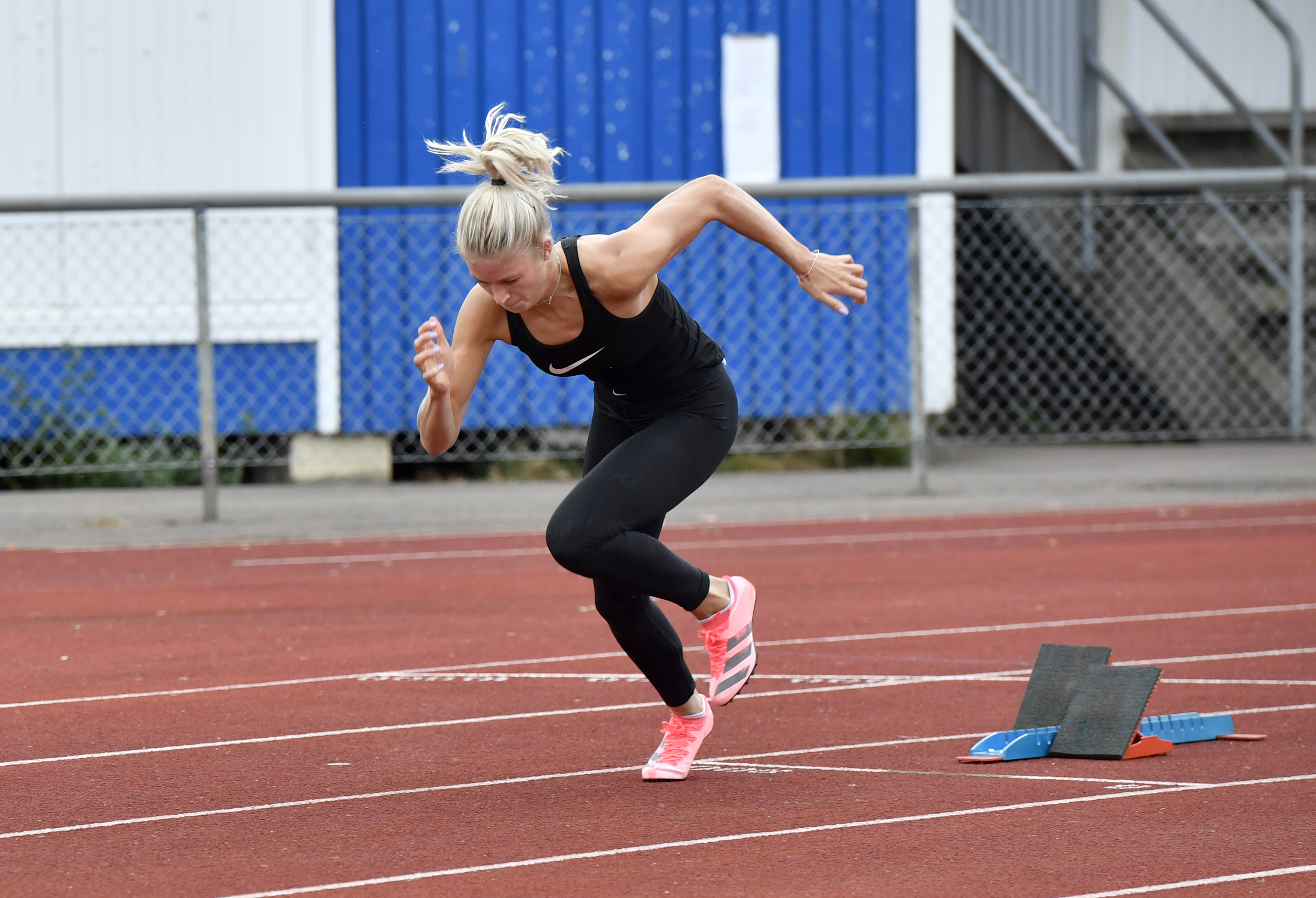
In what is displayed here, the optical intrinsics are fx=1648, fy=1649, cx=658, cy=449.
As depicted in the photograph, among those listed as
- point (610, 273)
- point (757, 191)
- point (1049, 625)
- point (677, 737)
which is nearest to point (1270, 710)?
point (1049, 625)

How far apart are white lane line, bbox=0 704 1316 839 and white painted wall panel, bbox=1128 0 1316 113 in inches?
434

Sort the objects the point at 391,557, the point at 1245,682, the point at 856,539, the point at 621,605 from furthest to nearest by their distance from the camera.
Answer: the point at 856,539, the point at 391,557, the point at 1245,682, the point at 621,605

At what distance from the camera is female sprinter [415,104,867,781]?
4000 millimetres

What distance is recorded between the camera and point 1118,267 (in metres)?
12.9

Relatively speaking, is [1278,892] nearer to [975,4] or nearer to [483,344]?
[483,344]

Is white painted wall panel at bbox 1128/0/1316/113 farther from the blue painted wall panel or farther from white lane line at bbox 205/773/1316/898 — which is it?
white lane line at bbox 205/773/1316/898

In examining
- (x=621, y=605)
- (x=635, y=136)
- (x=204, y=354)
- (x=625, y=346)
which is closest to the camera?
(x=625, y=346)

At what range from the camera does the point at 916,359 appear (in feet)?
33.3

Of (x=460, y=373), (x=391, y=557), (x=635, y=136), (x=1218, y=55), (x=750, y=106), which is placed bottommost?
(x=391, y=557)

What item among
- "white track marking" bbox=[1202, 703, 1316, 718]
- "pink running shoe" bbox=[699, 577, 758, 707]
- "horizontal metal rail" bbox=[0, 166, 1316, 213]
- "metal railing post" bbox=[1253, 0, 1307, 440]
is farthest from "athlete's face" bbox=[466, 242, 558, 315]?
"metal railing post" bbox=[1253, 0, 1307, 440]

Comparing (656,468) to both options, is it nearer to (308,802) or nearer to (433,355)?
(433,355)

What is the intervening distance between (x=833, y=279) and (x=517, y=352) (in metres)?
7.54

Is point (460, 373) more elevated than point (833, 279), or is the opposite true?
point (833, 279)

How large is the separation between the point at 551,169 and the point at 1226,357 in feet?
31.1
